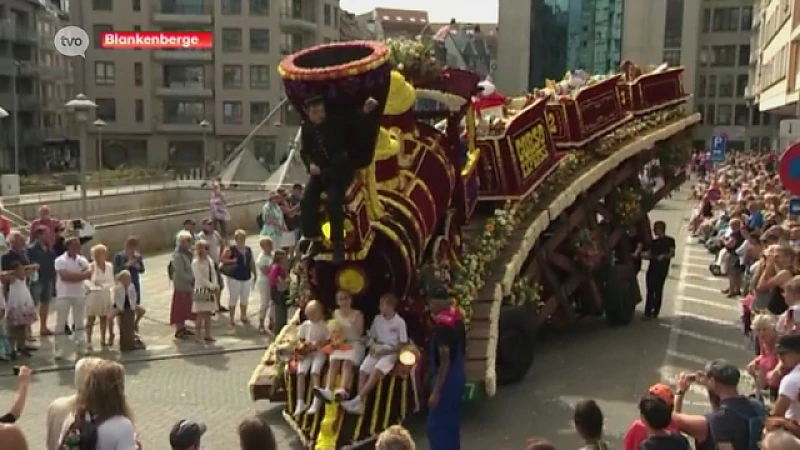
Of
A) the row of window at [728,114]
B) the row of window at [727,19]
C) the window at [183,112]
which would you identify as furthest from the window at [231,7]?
the row of window at [727,19]

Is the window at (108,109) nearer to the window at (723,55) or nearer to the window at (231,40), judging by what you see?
the window at (231,40)

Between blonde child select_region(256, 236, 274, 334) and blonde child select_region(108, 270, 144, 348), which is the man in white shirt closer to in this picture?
blonde child select_region(108, 270, 144, 348)

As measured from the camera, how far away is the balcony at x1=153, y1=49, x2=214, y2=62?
199 ft

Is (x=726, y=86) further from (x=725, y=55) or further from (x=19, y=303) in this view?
(x=19, y=303)

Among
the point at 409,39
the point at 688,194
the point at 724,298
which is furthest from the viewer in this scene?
the point at 688,194

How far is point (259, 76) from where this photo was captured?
6003 cm

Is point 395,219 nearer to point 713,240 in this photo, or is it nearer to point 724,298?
point 724,298

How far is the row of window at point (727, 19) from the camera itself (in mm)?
73812

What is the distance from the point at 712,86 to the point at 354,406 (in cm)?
7303

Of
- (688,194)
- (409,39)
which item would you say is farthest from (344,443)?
(688,194)

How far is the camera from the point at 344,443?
28.6ft

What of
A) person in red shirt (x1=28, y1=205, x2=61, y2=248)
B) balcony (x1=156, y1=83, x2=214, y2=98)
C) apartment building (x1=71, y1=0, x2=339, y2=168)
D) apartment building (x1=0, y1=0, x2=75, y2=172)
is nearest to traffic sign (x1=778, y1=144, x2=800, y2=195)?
person in red shirt (x1=28, y1=205, x2=61, y2=248)

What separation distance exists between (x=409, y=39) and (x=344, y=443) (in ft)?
15.6

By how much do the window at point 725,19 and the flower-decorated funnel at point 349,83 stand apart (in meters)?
72.1
